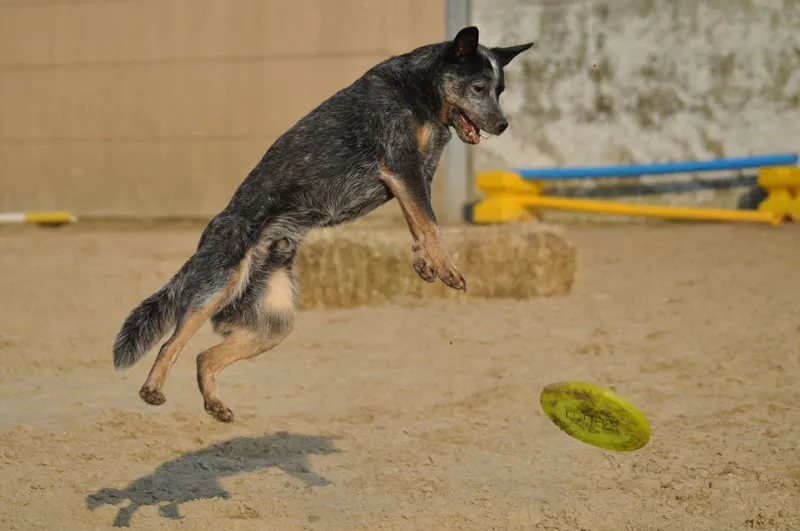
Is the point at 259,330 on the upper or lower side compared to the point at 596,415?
upper

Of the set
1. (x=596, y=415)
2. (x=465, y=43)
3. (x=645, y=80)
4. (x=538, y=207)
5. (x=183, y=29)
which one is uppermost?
(x=465, y=43)

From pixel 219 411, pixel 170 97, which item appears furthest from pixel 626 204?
pixel 219 411

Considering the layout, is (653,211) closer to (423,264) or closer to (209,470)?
(209,470)

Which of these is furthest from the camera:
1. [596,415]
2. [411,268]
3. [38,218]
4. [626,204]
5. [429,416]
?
[38,218]

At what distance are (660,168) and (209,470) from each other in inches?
253

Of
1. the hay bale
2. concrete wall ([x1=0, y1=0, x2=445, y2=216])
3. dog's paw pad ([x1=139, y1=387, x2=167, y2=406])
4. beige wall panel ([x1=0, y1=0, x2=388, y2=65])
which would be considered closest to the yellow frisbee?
dog's paw pad ([x1=139, y1=387, x2=167, y2=406])

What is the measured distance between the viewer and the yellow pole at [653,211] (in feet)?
30.4

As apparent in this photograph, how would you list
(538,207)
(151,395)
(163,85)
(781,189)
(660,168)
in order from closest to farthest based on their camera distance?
1. (151,395)
2. (781,189)
3. (660,168)
4. (538,207)
5. (163,85)

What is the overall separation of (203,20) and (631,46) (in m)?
4.48

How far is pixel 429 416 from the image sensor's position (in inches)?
192

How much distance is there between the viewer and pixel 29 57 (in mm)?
12289

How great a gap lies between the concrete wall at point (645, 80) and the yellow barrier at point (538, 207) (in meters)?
0.60

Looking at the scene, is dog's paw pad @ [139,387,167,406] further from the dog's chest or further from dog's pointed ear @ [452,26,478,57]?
dog's pointed ear @ [452,26,478,57]

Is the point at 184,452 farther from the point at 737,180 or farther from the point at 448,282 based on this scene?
the point at 737,180
